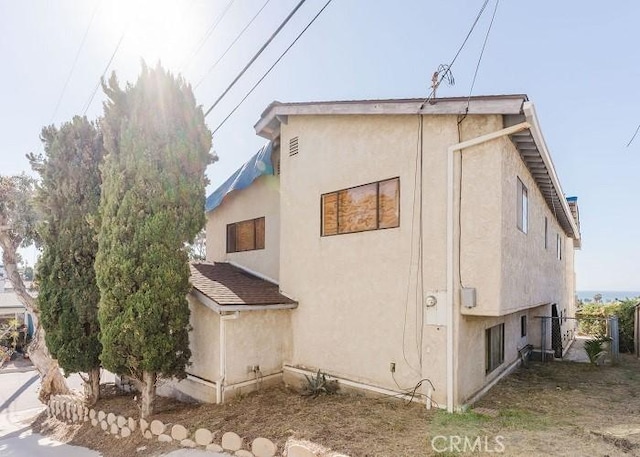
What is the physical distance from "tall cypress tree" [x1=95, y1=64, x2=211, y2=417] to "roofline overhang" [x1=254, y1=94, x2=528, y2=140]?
249 centimetres

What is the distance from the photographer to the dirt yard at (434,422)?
5.95 metres

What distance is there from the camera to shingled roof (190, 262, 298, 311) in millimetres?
9227

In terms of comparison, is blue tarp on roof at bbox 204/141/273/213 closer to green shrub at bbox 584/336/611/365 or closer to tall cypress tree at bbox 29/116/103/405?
tall cypress tree at bbox 29/116/103/405

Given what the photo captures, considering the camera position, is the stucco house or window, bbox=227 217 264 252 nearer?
the stucco house

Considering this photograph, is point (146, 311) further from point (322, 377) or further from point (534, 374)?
point (534, 374)

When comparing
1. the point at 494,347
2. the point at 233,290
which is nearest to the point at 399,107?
the point at 233,290

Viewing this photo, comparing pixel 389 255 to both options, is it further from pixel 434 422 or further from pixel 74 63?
pixel 74 63

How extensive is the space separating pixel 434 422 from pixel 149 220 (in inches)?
272

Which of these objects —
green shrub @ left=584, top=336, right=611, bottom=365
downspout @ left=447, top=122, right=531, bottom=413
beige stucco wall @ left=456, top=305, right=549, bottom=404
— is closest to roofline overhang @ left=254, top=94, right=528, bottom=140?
downspout @ left=447, top=122, right=531, bottom=413

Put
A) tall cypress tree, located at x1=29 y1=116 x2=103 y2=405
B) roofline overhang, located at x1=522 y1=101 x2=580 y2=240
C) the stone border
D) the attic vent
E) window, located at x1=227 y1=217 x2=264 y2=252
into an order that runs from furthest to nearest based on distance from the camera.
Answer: window, located at x1=227 y1=217 x2=264 y2=252 → the attic vent → tall cypress tree, located at x1=29 y1=116 x2=103 y2=405 → roofline overhang, located at x1=522 y1=101 x2=580 y2=240 → the stone border

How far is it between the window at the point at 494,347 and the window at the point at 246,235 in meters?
7.08

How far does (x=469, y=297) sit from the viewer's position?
7414 millimetres

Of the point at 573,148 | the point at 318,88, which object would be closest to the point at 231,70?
the point at 318,88

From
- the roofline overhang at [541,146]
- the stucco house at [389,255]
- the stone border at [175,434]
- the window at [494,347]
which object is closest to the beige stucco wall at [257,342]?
the stucco house at [389,255]
